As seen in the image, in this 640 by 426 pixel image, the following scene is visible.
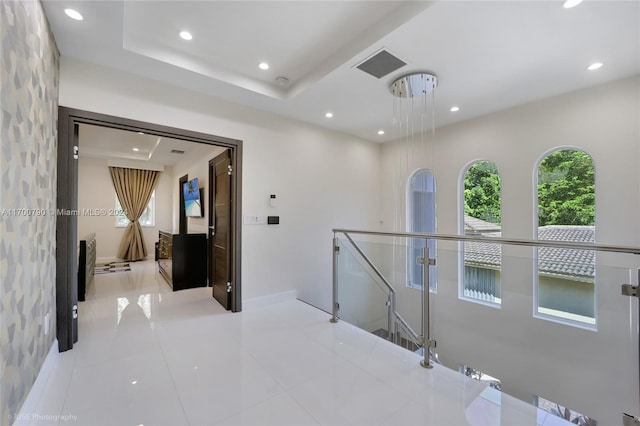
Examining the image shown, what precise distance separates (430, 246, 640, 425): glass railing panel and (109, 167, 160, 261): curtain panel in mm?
7733

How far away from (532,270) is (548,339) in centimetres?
61

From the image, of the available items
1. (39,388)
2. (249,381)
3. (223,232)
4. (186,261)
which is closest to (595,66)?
(249,381)

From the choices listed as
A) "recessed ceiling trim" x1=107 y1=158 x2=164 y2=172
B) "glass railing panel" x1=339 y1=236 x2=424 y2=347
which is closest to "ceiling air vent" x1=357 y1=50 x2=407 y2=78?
"glass railing panel" x1=339 y1=236 x2=424 y2=347

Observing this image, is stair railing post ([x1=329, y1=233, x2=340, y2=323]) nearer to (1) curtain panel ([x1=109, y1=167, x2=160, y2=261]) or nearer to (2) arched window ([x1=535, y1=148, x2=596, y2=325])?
(2) arched window ([x1=535, y1=148, x2=596, y2=325])

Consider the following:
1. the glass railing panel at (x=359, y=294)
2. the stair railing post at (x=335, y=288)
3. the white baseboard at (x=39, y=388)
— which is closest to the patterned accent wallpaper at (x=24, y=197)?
Result: the white baseboard at (x=39, y=388)

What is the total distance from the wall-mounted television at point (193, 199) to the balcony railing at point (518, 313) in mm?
3352

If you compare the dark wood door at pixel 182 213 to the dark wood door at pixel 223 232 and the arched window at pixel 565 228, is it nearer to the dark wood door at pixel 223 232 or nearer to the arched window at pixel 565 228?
the dark wood door at pixel 223 232

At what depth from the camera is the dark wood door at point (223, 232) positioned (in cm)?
367

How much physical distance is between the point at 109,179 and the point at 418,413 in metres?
8.83

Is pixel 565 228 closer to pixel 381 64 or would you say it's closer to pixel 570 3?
pixel 570 3

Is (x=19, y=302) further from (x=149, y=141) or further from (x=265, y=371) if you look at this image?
(x=149, y=141)

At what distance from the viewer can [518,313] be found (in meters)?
2.43

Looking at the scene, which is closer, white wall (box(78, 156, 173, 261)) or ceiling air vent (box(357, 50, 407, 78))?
ceiling air vent (box(357, 50, 407, 78))

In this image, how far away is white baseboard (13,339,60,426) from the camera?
60.7 inches
